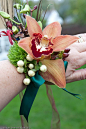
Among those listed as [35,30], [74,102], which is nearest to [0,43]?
[74,102]

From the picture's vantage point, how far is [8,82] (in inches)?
27.8

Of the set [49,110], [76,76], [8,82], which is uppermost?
[8,82]

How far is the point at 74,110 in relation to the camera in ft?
8.05

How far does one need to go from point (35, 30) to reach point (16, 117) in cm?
189

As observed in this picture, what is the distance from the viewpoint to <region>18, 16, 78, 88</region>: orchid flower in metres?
0.71

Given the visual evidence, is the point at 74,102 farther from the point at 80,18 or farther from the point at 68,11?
the point at 68,11

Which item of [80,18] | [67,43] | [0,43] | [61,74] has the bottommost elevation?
[80,18]

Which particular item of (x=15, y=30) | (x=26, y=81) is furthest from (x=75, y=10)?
(x=26, y=81)

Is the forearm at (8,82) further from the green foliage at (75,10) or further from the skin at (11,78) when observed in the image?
the green foliage at (75,10)

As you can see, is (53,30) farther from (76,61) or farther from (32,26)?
(76,61)

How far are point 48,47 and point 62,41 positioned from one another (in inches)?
3.0

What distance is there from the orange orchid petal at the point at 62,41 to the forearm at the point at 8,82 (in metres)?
0.22

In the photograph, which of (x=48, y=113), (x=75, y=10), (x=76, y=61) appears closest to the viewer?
(x=76, y=61)

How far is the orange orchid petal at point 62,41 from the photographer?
725 millimetres
